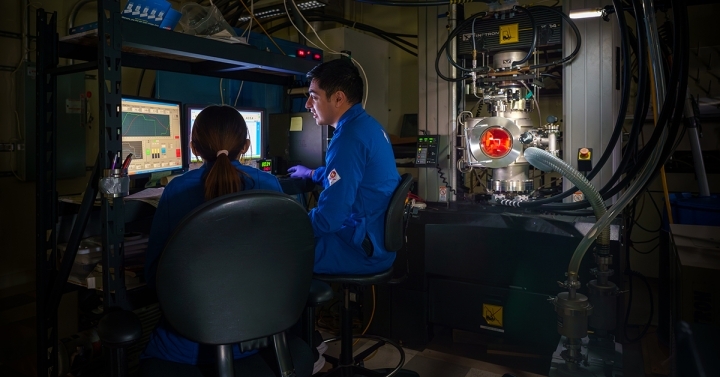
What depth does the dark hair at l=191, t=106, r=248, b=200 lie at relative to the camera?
50.7 inches

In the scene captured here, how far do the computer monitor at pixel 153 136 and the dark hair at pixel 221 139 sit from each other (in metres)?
0.71

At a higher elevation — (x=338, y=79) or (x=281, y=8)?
(x=281, y=8)

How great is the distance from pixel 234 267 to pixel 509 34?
1.73 metres

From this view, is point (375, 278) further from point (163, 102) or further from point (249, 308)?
point (163, 102)

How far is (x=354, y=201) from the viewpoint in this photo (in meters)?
1.71

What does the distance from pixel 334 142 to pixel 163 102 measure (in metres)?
0.85

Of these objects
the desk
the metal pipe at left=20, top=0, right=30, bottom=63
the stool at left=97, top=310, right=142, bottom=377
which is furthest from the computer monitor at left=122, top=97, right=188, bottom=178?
the metal pipe at left=20, top=0, right=30, bottom=63

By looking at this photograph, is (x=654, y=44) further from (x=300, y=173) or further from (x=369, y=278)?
(x=300, y=173)

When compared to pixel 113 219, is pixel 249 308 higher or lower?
lower

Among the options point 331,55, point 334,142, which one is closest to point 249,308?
point 334,142

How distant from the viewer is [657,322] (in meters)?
2.57

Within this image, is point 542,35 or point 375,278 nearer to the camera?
point 375,278

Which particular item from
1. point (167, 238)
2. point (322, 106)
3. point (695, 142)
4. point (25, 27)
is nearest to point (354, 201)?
point (322, 106)

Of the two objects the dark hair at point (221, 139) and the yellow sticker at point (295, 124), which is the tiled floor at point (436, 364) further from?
the dark hair at point (221, 139)
